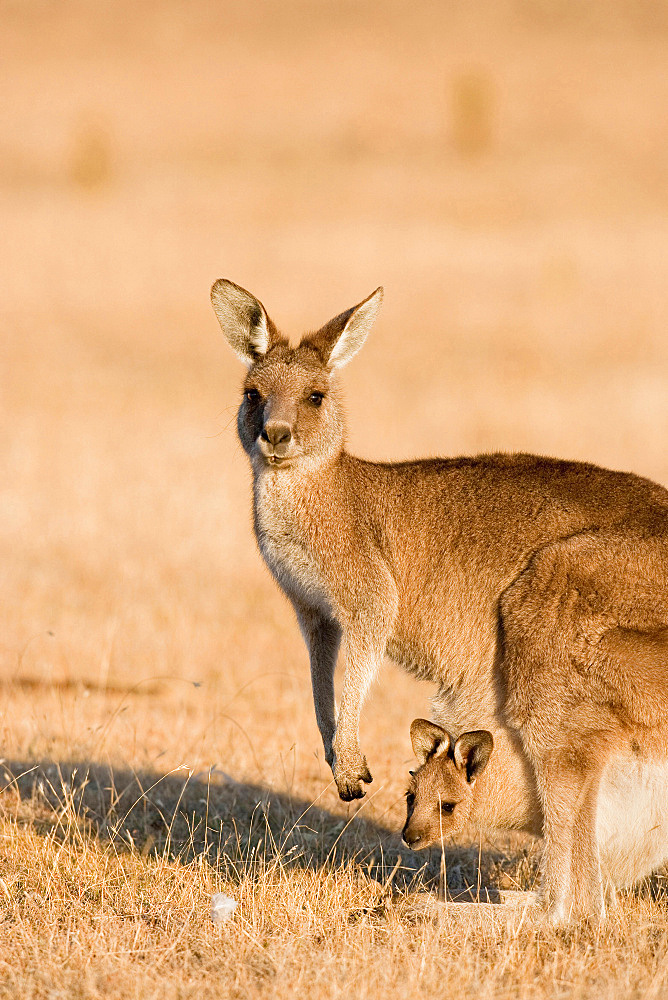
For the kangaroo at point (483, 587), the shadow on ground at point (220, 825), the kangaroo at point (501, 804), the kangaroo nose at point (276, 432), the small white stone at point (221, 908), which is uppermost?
the kangaroo nose at point (276, 432)

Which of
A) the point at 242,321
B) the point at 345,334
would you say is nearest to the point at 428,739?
the point at 345,334

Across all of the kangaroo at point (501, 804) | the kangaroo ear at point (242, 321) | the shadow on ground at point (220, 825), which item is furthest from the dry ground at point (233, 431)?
the kangaroo ear at point (242, 321)

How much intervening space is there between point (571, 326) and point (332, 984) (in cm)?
1790

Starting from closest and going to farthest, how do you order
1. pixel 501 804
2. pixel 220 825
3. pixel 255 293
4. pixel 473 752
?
pixel 473 752
pixel 501 804
pixel 220 825
pixel 255 293

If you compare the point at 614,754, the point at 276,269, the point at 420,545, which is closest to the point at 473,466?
the point at 420,545

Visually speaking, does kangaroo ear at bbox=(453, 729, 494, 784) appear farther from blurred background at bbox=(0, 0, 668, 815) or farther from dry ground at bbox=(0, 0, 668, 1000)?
blurred background at bbox=(0, 0, 668, 815)

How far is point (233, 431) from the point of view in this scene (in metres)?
13.9

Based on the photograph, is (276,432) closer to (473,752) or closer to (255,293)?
(473,752)

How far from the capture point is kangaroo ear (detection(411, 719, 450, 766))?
4.46m

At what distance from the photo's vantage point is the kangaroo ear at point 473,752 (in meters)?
4.33

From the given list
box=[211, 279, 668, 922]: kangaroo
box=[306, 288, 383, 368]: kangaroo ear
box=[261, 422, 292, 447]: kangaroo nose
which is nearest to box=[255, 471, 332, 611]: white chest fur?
box=[211, 279, 668, 922]: kangaroo

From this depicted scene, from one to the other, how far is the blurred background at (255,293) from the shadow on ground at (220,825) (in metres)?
0.34

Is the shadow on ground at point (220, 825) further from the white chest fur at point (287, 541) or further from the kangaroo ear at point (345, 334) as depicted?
the kangaroo ear at point (345, 334)

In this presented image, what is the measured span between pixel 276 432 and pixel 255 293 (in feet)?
56.9
